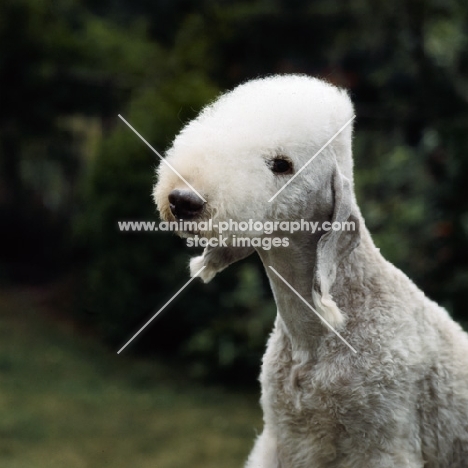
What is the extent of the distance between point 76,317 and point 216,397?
2.46 metres

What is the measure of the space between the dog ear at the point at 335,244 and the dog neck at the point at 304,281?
0.10m

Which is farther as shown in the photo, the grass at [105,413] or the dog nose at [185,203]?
the grass at [105,413]

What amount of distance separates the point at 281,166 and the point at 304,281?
40cm

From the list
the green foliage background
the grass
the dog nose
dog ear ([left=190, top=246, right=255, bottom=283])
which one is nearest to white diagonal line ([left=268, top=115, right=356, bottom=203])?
the dog nose

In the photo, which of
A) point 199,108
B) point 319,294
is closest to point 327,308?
point 319,294

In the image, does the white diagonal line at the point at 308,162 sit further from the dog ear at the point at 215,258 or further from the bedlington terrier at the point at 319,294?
the dog ear at the point at 215,258

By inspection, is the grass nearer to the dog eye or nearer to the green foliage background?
the green foliage background

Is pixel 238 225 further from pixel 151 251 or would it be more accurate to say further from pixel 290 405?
pixel 151 251

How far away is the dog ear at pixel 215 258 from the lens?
85.4 inches

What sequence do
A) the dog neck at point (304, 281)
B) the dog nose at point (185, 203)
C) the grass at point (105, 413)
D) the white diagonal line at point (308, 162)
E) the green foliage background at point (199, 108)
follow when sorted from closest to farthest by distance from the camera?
the dog nose at point (185, 203) < the white diagonal line at point (308, 162) < the dog neck at point (304, 281) < the grass at point (105, 413) < the green foliage background at point (199, 108)

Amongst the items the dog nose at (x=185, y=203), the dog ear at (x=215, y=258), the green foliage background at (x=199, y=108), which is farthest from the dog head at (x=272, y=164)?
the green foliage background at (x=199, y=108)

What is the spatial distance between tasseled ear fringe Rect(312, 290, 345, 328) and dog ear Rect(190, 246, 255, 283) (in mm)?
319

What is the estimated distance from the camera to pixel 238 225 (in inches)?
71.3

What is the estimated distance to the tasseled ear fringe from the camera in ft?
6.31
